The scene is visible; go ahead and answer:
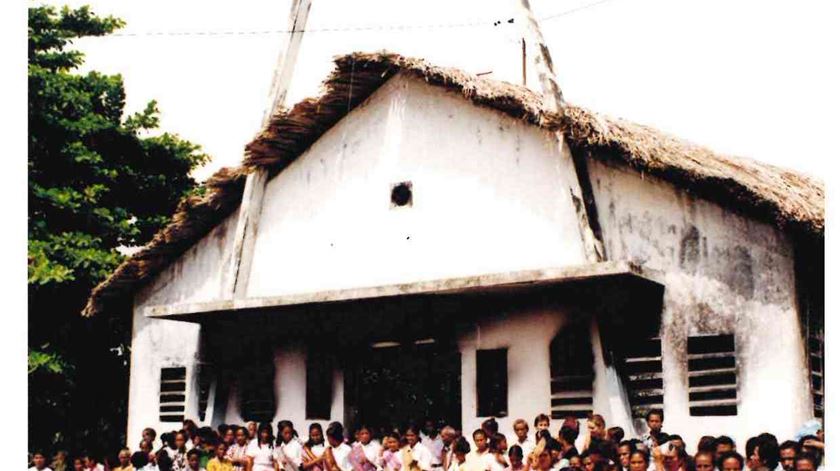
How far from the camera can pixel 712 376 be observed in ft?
35.7

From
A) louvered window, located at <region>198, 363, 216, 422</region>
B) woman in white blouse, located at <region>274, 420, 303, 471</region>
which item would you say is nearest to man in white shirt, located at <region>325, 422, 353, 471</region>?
woman in white blouse, located at <region>274, 420, 303, 471</region>

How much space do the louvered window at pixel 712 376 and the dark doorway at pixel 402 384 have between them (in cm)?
275

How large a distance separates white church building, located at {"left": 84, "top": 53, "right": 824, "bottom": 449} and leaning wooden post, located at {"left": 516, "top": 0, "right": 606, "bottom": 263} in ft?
0.18

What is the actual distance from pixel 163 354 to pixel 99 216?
142 inches

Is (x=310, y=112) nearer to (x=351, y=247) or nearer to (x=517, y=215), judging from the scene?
(x=351, y=247)

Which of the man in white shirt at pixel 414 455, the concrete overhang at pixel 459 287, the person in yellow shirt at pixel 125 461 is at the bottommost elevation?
the person in yellow shirt at pixel 125 461

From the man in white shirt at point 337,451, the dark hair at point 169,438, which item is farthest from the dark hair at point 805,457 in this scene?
the dark hair at point 169,438

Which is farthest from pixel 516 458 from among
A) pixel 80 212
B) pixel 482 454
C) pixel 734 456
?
pixel 80 212

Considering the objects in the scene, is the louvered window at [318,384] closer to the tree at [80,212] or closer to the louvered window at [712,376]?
the tree at [80,212]

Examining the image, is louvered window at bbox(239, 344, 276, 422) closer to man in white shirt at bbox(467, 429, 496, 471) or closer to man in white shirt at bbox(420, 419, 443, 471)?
man in white shirt at bbox(420, 419, 443, 471)

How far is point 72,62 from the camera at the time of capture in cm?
1809

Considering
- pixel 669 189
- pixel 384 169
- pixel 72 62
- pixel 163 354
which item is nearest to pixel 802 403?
pixel 669 189

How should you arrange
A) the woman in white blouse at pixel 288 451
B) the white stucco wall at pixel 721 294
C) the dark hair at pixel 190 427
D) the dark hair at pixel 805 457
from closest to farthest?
the dark hair at pixel 805 457 → the white stucco wall at pixel 721 294 → the woman in white blouse at pixel 288 451 → the dark hair at pixel 190 427

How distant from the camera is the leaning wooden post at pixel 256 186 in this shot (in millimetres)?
13773
